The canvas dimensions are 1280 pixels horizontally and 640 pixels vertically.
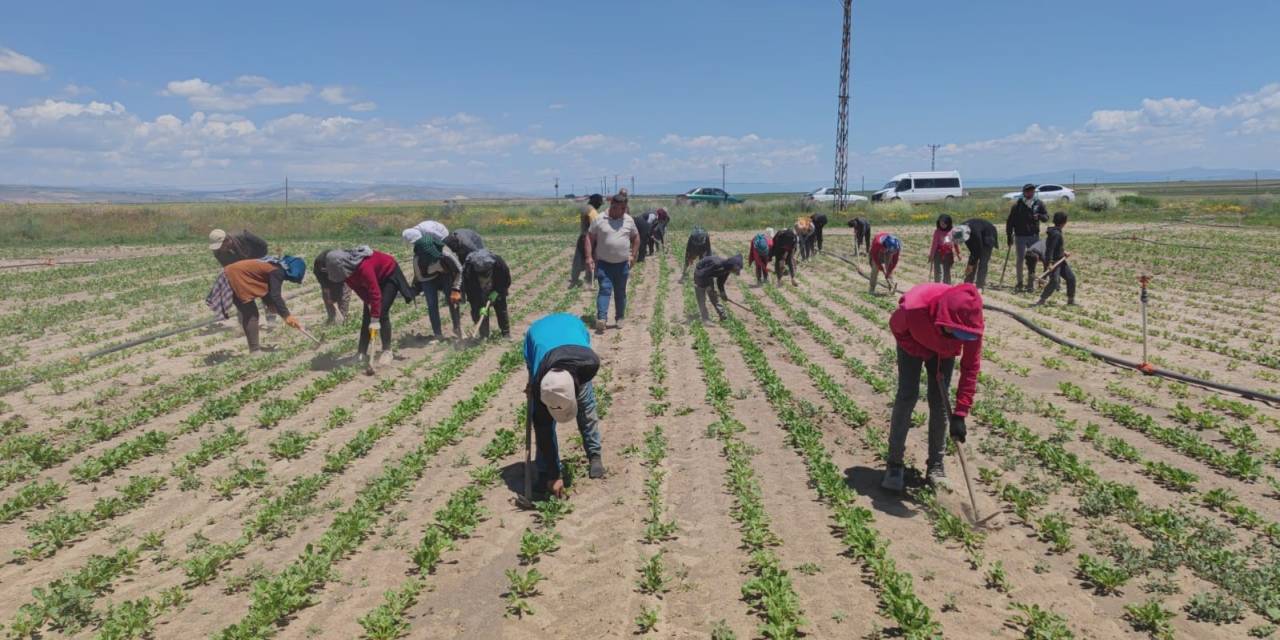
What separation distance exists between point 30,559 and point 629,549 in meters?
3.58

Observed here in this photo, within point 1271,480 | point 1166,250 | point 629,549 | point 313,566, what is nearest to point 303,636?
point 313,566

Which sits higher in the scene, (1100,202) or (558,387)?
(1100,202)

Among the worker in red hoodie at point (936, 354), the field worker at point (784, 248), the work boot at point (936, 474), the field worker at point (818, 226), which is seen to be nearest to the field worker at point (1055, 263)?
the field worker at point (784, 248)

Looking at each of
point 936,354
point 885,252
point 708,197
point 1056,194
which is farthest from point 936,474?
point 1056,194

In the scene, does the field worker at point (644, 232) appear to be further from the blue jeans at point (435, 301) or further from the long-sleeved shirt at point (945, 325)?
the long-sleeved shirt at point (945, 325)

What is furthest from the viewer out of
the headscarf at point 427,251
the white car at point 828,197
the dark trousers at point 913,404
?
the white car at point 828,197

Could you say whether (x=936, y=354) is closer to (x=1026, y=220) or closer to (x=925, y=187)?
(x=1026, y=220)

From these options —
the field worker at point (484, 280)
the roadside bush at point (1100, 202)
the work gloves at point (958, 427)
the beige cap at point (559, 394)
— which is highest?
the roadside bush at point (1100, 202)

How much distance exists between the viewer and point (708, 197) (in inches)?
1886

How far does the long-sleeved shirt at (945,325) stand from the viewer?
4891 mm

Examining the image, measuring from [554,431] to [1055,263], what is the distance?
10.7 m

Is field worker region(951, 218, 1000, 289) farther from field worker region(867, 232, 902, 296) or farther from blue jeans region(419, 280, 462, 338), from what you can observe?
blue jeans region(419, 280, 462, 338)

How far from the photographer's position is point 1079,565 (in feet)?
15.0

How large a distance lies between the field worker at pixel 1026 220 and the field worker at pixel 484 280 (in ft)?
29.3
